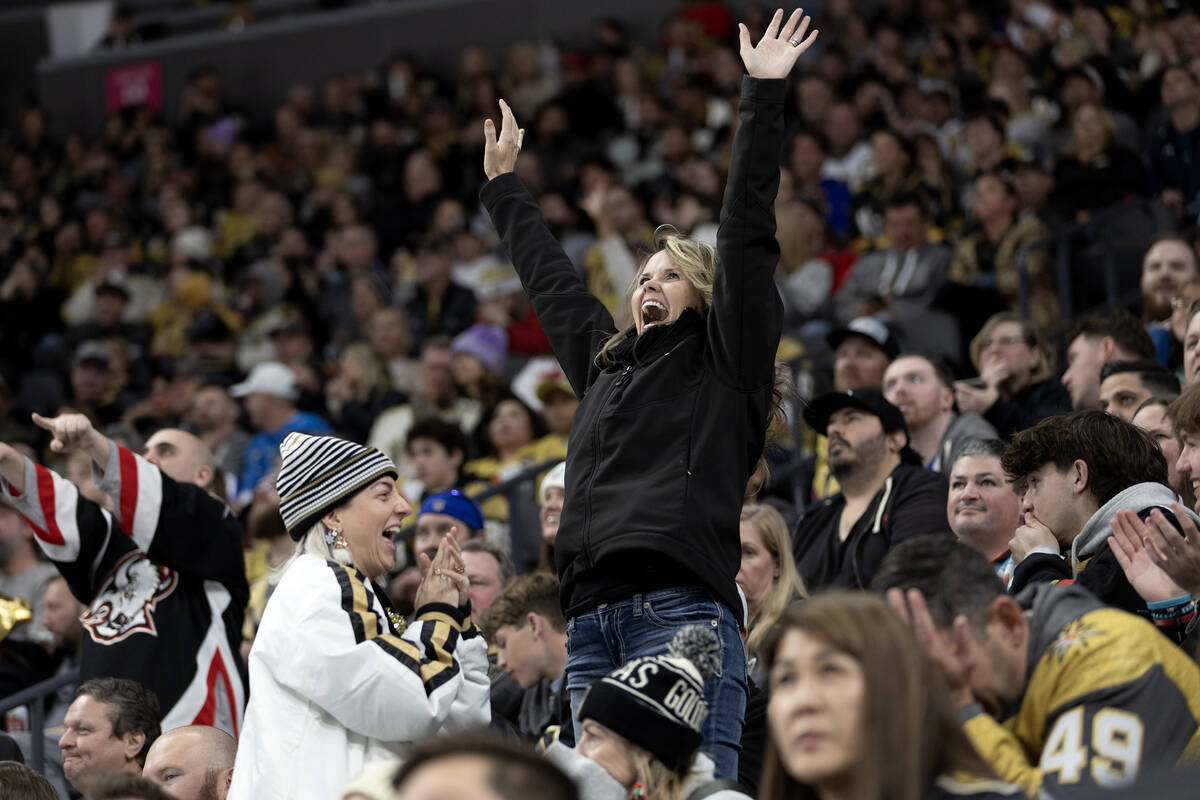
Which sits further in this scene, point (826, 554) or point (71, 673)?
point (71, 673)

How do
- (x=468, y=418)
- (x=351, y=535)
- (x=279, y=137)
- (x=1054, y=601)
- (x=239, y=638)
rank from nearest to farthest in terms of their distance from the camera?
(x=1054, y=601) → (x=351, y=535) → (x=239, y=638) → (x=468, y=418) → (x=279, y=137)

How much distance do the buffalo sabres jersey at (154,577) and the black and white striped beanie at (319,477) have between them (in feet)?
4.86

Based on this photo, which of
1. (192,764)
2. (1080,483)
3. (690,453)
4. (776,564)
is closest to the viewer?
(690,453)

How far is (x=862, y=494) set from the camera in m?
5.96

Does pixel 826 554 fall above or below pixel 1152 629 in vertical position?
below

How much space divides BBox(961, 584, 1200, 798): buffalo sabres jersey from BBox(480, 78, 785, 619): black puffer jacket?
787 mm

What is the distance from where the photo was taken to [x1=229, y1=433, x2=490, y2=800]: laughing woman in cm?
359

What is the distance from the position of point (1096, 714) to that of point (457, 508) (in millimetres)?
3986

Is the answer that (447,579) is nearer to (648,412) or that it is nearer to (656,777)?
(648,412)

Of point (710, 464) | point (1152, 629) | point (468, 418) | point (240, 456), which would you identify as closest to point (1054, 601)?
point (1152, 629)

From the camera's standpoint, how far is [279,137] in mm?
15688

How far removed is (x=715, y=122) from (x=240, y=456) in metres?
5.19

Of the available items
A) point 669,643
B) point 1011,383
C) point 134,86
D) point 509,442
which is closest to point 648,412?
point 669,643

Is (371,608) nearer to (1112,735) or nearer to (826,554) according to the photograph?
(1112,735)
